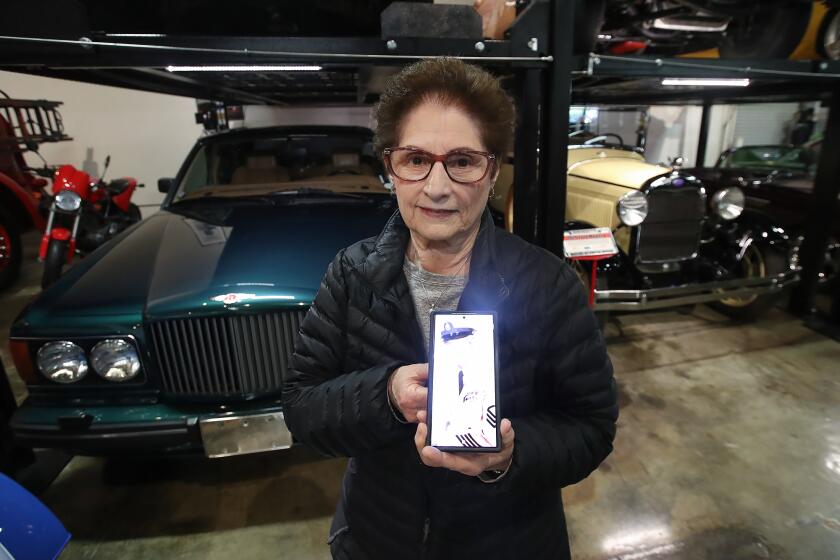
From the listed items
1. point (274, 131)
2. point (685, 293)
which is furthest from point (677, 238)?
point (274, 131)

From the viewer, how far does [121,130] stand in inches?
317

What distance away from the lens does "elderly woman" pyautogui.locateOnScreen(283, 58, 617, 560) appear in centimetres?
94

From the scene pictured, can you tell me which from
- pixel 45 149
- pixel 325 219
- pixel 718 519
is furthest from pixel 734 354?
pixel 45 149

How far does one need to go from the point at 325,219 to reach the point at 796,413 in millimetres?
3167

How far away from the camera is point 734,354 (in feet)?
12.1

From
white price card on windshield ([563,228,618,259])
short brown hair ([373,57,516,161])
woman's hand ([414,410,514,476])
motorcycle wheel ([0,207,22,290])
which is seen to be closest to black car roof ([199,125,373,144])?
white price card on windshield ([563,228,618,259])

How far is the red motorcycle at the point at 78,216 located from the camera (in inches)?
171

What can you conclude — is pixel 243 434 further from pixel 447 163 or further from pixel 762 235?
pixel 762 235

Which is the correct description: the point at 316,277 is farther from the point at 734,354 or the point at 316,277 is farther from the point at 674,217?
the point at 734,354

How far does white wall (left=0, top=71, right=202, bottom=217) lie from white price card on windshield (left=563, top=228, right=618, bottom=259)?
24.7 feet

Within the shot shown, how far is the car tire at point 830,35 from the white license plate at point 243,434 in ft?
14.7

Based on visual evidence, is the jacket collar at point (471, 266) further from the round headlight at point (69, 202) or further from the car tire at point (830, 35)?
the car tire at point (830, 35)

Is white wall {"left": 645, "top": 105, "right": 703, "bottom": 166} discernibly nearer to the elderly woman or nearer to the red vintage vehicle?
the elderly woman

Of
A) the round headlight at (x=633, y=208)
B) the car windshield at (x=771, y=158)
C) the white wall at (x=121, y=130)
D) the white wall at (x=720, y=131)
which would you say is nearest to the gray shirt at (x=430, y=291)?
the round headlight at (x=633, y=208)
